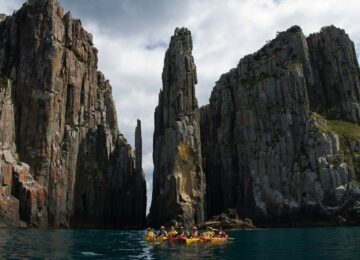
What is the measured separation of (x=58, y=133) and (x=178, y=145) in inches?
1322

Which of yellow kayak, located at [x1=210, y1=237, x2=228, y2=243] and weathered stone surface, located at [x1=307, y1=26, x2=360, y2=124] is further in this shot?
weathered stone surface, located at [x1=307, y1=26, x2=360, y2=124]

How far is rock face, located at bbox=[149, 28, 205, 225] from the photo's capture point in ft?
390

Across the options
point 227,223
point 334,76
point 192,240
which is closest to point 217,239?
point 192,240

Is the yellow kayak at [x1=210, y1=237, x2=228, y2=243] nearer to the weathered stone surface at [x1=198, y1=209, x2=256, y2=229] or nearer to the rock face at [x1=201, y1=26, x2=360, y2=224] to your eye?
the weathered stone surface at [x1=198, y1=209, x2=256, y2=229]

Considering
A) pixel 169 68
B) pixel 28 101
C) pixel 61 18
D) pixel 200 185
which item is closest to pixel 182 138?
pixel 200 185

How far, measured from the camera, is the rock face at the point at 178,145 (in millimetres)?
119000

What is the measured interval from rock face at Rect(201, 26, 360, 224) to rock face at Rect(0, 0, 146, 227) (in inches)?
1184

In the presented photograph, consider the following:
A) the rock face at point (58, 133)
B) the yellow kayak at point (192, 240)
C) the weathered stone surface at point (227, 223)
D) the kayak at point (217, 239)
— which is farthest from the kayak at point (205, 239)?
the rock face at point (58, 133)

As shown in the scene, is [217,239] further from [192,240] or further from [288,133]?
[288,133]

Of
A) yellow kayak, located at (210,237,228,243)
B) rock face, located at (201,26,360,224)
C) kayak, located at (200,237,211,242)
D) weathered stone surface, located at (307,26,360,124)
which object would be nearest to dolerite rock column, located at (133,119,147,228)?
rock face, located at (201,26,360,224)

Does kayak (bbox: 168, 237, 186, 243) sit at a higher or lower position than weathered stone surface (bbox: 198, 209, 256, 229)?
lower

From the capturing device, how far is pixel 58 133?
12362cm

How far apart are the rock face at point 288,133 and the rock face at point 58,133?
98.7ft

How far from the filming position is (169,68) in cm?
13962
